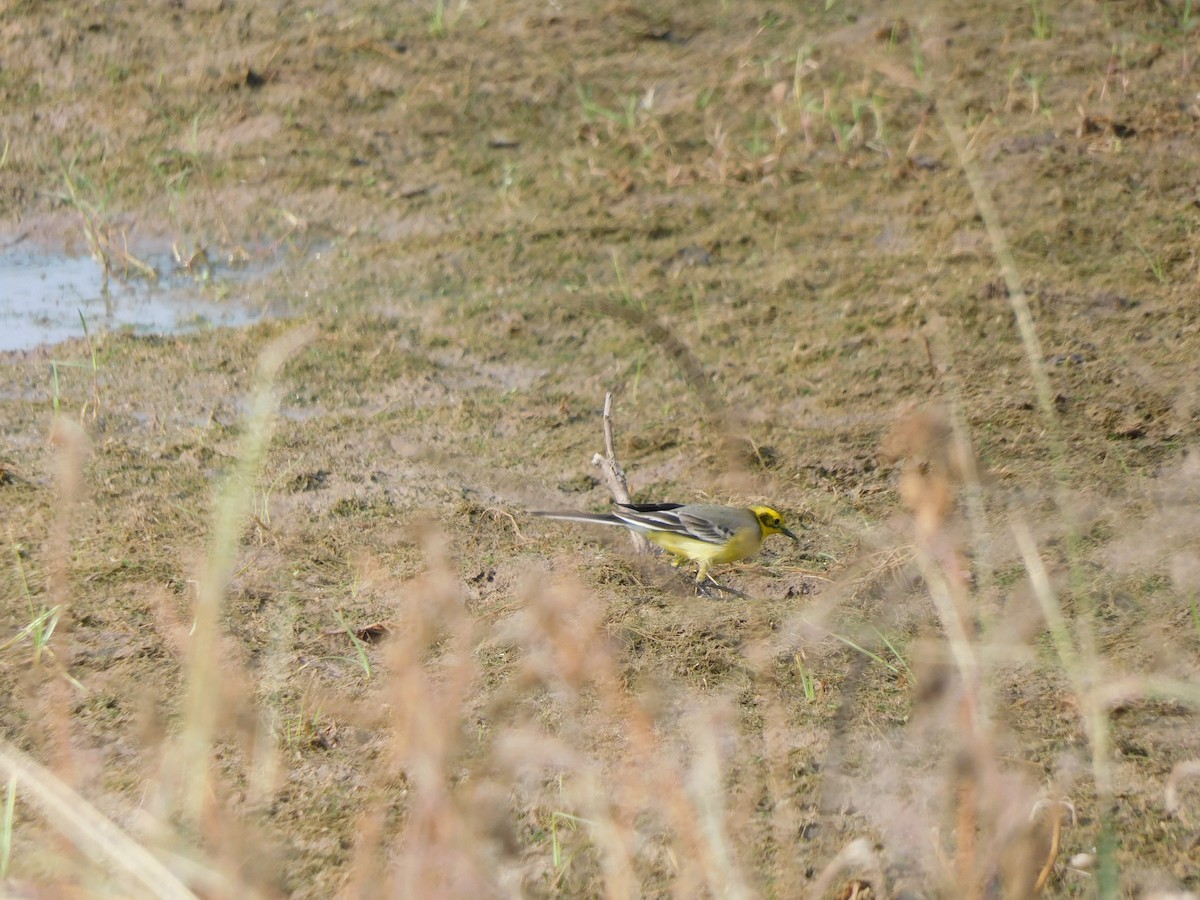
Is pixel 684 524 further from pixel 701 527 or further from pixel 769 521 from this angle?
pixel 769 521

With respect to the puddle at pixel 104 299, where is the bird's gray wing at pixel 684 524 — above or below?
above

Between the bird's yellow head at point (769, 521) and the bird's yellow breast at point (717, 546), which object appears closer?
the bird's yellow breast at point (717, 546)

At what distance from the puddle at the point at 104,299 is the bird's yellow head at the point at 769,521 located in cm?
356

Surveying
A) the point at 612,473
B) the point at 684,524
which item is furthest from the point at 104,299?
the point at 684,524

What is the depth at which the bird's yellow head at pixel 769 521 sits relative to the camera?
208 inches

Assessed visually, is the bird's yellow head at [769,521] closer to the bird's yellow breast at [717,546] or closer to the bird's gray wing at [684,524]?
the bird's yellow breast at [717,546]

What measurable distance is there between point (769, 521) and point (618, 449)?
3.90 feet

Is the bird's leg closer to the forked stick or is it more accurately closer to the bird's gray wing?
the bird's gray wing

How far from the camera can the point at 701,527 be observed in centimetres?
517

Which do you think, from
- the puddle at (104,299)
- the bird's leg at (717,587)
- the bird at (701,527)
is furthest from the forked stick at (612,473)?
the puddle at (104,299)

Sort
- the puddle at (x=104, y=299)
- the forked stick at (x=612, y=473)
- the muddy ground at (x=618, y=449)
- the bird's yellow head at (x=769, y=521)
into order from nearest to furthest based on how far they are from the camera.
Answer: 1. the muddy ground at (x=618, y=449)
2. the bird's yellow head at (x=769, y=521)
3. the forked stick at (x=612, y=473)
4. the puddle at (x=104, y=299)

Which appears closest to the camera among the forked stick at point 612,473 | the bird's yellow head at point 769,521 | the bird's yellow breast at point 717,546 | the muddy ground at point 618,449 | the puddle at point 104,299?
the muddy ground at point 618,449

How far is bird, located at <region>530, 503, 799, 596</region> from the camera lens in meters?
5.14

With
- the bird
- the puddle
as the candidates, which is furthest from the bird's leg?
the puddle
